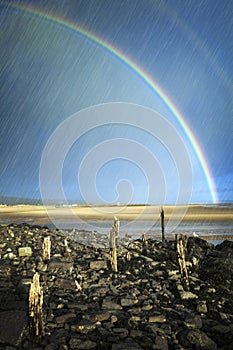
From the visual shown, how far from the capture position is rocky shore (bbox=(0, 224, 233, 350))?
8.70 metres

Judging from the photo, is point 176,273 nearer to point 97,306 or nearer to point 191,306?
point 191,306

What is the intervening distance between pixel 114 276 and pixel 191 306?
457 cm

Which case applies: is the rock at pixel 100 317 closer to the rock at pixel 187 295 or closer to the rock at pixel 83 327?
the rock at pixel 83 327

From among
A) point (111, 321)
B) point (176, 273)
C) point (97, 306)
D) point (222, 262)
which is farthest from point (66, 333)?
point (222, 262)

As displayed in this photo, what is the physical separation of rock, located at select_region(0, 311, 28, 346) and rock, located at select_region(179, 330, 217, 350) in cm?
464

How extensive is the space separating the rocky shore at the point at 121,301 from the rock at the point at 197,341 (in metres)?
0.03

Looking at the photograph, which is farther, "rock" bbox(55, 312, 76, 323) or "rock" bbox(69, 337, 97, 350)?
"rock" bbox(55, 312, 76, 323)

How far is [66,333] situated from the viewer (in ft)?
29.5

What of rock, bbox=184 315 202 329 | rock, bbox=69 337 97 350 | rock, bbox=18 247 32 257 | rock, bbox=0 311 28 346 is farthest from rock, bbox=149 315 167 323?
rock, bbox=18 247 32 257

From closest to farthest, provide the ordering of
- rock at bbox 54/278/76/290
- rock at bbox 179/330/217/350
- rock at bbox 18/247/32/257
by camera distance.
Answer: rock at bbox 179/330/217/350, rock at bbox 54/278/76/290, rock at bbox 18/247/32/257

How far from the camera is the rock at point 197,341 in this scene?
8.66 metres

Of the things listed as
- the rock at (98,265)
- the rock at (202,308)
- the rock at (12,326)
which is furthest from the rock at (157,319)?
the rock at (98,265)

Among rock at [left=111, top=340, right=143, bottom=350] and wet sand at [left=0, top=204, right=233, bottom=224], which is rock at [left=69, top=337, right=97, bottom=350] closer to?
rock at [left=111, top=340, right=143, bottom=350]

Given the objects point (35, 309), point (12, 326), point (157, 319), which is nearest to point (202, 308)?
point (157, 319)
